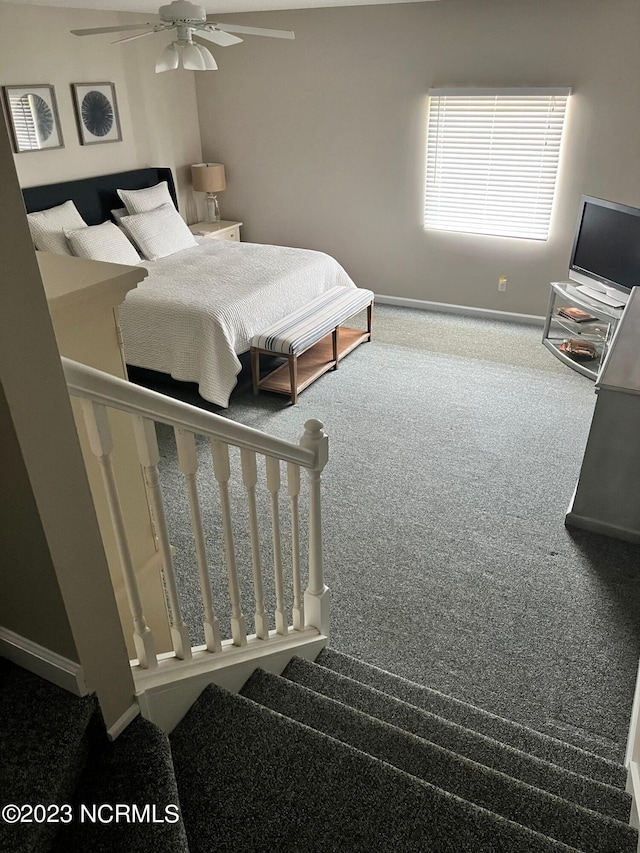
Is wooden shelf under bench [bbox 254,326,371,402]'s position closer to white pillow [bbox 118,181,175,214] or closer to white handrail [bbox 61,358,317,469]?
white pillow [bbox 118,181,175,214]

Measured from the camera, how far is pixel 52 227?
4.85 meters

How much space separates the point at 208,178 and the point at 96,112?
47.5 inches

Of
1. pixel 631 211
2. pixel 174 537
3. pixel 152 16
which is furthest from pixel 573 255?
pixel 152 16

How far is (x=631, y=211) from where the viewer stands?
14.5ft

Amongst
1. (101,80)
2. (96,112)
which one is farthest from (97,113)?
(101,80)

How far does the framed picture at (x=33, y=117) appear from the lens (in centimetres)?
475

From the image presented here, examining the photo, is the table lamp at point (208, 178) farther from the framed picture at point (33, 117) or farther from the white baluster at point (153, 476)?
the white baluster at point (153, 476)

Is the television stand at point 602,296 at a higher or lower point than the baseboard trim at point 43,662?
lower

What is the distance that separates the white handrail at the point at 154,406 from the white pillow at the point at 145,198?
4.47 meters

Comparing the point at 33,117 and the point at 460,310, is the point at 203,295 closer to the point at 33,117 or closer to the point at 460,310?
the point at 33,117

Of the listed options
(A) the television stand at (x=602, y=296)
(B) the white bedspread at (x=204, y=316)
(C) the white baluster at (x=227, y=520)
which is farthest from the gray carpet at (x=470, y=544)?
(C) the white baluster at (x=227, y=520)

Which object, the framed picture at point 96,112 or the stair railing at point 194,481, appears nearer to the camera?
the stair railing at point 194,481

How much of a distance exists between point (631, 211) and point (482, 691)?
3556mm

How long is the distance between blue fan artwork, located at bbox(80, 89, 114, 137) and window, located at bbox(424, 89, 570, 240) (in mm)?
2735
